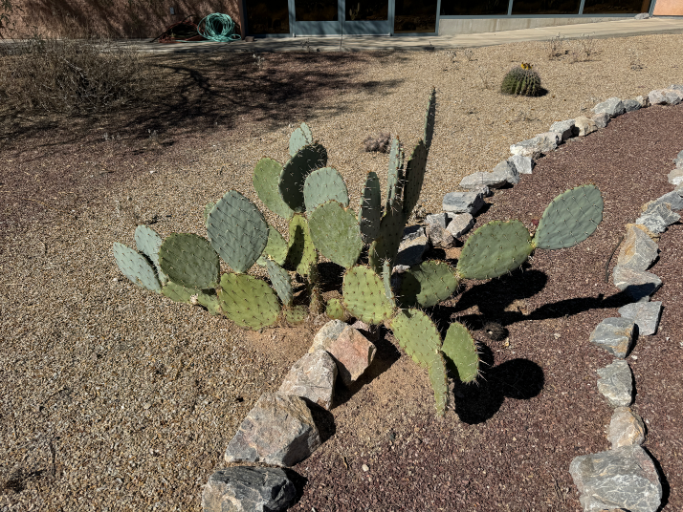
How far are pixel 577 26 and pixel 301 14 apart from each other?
6.54m

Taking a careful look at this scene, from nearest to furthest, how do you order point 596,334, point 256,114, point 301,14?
point 596,334, point 256,114, point 301,14

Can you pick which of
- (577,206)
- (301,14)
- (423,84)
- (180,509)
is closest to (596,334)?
(577,206)

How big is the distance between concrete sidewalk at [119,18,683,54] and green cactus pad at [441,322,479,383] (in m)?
9.15

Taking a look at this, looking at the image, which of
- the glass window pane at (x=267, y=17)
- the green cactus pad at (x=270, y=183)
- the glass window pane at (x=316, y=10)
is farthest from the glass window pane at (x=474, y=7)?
the green cactus pad at (x=270, y=183)

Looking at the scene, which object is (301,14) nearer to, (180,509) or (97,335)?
(97,335)

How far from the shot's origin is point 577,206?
2674 millimetres

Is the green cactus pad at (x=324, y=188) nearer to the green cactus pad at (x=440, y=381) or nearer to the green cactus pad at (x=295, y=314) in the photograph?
the green cactus pad at (x=295, y=314)

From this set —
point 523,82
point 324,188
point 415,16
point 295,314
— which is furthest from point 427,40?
point 295,314

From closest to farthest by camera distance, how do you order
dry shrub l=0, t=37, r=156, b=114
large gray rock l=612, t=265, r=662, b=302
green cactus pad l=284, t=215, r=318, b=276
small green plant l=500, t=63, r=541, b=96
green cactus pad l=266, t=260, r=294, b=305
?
green cactus pad l=266, t=260, r=294, b=305
large gray rock l=612, t=265, r=662, b=302
green cactus pad l=284, t=215, r=318, b=276
dry shrub l=0, t=37, r=156, b=114
small green plant l=500, t=63, r=541, b=96

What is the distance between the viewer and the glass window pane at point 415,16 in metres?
11.9

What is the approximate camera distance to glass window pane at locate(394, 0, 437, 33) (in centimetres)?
1192

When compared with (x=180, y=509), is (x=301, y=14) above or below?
above

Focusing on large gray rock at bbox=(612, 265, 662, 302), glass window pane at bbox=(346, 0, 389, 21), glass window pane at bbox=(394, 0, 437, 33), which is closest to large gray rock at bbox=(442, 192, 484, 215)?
large gray rock at bbox=(612, 265, 662, 302)

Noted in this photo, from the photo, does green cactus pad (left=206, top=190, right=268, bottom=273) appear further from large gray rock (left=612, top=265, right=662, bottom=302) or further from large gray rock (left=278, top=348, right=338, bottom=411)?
large gray rock (left=612, top=265, right=662, bottom=302)
